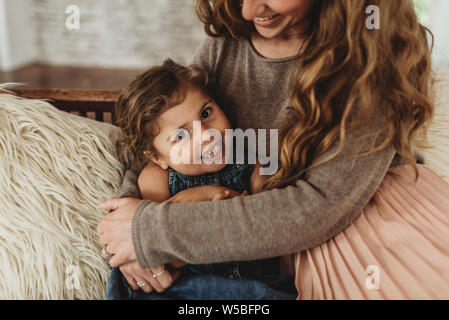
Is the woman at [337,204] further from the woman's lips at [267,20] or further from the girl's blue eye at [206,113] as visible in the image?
the girl's blue eye at [206,113]

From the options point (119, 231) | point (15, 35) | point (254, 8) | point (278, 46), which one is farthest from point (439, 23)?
point (15, 35)

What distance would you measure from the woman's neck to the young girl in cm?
14

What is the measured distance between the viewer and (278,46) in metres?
0.84

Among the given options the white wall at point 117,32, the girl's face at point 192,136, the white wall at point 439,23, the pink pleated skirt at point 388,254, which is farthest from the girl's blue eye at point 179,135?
the white wall at point 117,32

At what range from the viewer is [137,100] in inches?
32.4

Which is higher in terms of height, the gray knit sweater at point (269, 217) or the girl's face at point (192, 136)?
the girl's face at point (192, 136)

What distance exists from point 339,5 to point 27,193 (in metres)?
0.66

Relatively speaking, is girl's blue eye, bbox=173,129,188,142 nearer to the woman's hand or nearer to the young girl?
the young girl

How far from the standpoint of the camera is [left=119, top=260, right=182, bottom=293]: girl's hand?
70 centimetres

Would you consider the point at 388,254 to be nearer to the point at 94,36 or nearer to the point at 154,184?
the point at 154,184

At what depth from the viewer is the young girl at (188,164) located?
27.7 inches

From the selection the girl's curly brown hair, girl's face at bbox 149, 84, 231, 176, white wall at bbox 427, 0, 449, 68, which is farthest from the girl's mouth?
white wall at bbox 427, 0, 449, 68

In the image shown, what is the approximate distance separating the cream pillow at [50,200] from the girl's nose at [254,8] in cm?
44

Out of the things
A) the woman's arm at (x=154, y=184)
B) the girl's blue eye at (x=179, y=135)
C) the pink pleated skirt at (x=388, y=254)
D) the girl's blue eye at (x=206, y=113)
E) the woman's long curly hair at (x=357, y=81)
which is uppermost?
the woman's long curly hair at (x=357, y=81)
